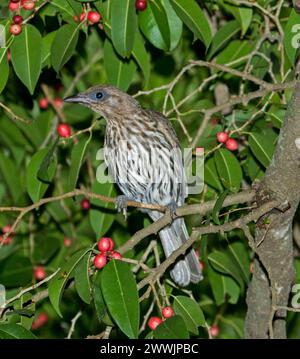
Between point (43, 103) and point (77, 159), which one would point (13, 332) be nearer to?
point (77, 159)

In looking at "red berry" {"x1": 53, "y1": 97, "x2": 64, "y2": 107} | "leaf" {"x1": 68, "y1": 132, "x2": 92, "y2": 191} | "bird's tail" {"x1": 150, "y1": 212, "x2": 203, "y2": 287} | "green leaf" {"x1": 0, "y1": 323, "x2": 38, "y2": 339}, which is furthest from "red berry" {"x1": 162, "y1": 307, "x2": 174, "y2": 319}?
"red berry" {"x1": 53, "y1": 97, "x2": 64, "y2": 107}

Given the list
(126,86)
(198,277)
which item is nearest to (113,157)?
(126,86)

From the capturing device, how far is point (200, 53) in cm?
624

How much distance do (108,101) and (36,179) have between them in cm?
89

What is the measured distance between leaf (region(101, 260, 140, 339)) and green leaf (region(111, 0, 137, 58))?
1236mm

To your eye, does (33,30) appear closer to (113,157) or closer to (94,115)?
(113,157)

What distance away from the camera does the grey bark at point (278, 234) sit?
439cm

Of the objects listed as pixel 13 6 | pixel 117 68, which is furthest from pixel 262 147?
pixel 13 6

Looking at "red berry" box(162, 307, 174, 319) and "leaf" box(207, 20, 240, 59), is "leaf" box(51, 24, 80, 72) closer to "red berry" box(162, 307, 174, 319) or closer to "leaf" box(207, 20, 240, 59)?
"leaf" box(207, 20, 240, 59)

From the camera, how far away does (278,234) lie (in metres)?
4.69

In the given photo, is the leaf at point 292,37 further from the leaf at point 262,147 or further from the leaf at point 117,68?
the leaf at point 117,68

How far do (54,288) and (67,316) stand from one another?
2157 millimetres

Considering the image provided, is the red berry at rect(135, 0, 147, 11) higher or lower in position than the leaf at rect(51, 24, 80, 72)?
higher

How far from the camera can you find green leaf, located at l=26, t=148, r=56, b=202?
5.00 metres
